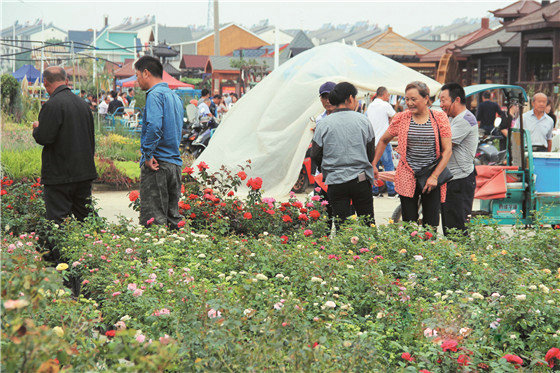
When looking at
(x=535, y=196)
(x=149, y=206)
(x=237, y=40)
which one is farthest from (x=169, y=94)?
(x=237, y=40)

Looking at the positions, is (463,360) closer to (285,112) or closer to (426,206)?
(426,206)

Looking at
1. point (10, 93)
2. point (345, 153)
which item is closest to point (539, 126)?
point (345, 153)

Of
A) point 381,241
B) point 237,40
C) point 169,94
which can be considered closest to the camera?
point 381,241

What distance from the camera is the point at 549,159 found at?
26.1 ft

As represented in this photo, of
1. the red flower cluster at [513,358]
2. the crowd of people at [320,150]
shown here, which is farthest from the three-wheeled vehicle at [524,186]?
the red flower cluster at [513,358]

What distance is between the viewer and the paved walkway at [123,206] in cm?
998

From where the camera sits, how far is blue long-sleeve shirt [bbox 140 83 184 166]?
6133 mm

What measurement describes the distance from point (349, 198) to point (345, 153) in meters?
0.44

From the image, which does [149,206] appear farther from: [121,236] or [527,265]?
[527,265]

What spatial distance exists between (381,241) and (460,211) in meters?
1.45

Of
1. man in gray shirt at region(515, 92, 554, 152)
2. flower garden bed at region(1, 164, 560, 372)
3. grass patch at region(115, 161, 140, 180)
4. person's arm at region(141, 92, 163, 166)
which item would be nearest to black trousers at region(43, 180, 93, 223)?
flower garden bed at region(1, 164, 560, 372)

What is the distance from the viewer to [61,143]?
20.4ft

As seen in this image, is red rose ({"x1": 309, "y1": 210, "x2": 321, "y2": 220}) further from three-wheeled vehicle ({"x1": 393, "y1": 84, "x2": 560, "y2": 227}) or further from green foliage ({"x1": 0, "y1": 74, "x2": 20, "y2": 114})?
green foliage ({"x1": 0, "y1": 74, "x2": 20, "y2": 114})

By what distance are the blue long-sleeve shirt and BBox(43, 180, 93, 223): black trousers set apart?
663 mm
